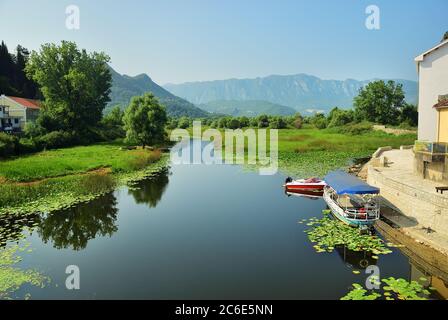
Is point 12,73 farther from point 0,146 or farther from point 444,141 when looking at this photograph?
point 444,141

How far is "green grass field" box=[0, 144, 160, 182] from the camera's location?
32.6 meters

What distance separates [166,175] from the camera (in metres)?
40.2

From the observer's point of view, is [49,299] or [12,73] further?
[12,73]

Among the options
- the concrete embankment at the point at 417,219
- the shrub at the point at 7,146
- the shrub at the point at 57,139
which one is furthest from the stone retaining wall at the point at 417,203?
the shrub at the point at 57,139

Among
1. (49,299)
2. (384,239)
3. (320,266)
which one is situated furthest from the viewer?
(384,239)

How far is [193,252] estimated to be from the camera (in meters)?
18.1

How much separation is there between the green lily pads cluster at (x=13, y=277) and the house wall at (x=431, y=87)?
28915mm

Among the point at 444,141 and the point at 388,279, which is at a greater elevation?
the point at 444,141

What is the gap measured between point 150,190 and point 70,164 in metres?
11.2

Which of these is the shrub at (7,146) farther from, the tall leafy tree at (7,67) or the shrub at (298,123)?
the shrub at (298,123)

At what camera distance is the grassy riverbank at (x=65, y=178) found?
26.6m

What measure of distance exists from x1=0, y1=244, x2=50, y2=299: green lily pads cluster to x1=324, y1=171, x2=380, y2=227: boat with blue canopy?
15.6 meters
